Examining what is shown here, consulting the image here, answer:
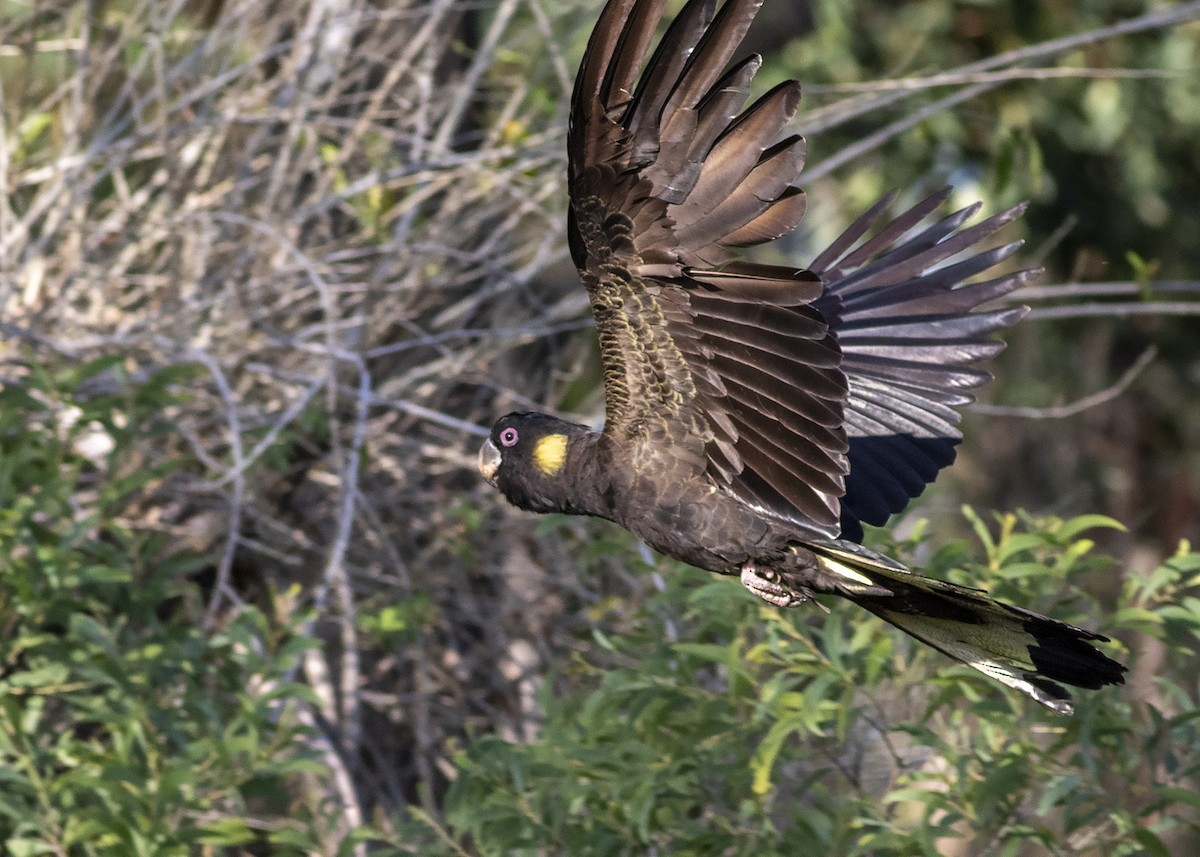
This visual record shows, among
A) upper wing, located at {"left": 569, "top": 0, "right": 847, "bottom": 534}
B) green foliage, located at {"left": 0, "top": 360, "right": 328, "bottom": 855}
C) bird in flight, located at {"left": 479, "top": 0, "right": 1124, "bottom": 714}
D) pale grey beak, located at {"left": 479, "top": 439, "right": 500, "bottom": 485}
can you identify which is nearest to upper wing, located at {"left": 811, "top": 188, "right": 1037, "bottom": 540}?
bird in flight, located at {"left": 479, "top": 0, "right": 1124, "bottom": 714}

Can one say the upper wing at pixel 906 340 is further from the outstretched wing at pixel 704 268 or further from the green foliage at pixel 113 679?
the green foliage at pixel 113 679

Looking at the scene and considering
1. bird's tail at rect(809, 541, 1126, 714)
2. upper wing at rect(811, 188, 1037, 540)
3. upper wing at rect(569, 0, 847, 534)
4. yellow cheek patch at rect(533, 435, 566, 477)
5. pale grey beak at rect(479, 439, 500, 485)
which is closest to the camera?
upper wing at rect(569, 0, 847, 534)

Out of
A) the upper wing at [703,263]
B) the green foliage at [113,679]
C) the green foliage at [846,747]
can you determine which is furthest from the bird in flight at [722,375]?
the green foliage at [113,679]

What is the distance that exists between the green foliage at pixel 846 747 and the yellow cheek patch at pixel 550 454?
44cm

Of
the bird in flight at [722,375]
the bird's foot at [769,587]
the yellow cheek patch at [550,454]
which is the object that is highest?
the bird in flight at [722,375]

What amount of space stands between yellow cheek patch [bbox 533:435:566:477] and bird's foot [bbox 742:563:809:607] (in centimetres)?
49

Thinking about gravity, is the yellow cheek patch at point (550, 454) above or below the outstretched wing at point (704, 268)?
below

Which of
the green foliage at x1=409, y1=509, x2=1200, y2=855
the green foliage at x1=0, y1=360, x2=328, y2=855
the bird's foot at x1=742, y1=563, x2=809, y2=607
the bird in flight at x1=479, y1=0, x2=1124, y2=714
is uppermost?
the bird in flight at x1=479, y1=0, x2=1124, y2=714

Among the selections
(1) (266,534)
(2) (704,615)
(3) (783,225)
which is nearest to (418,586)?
(1) (266,534)

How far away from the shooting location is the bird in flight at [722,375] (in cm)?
267

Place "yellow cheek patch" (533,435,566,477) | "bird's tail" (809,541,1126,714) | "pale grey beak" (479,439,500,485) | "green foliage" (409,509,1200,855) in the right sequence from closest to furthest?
1. "bird's tail" (809,541,1126,714)
2. "green foliage" (409,509,1200,855)
3. "yellow cheek patch" (533,435,566,477)
4. "pale grey beak" (479,439,500,485)

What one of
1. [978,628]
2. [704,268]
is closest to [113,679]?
[704,268]

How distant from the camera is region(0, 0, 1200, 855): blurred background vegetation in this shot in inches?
133

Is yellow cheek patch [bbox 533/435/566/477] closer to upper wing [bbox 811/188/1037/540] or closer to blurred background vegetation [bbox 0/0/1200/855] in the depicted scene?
blurred background vegetation [bbox 0/0/1200/855]
